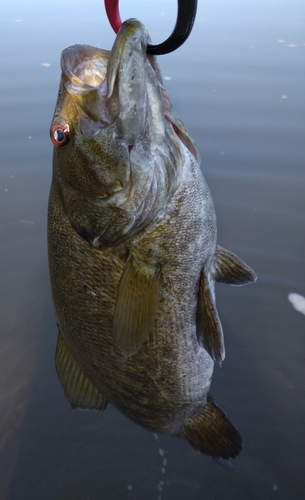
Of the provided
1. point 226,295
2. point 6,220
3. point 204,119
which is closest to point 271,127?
point 204,119

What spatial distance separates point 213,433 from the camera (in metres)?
2.01

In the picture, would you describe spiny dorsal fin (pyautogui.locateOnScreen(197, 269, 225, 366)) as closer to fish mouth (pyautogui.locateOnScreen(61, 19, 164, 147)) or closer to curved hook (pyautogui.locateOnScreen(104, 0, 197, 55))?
fish mouth (pyautogui.locateOnScreen(61, 19, 164, 147))

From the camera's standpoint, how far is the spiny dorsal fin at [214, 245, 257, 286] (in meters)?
1.81

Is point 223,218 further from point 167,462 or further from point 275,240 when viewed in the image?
point 167,462

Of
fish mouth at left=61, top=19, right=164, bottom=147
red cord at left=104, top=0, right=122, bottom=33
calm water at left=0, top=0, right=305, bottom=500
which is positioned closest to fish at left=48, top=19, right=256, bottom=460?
fish mouth at left=61, top=19, right=164, bottom=147

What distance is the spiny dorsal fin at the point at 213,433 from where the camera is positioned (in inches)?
78.2

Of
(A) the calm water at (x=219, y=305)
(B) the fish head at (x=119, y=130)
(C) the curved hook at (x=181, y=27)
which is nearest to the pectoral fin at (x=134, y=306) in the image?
(B) the fish head at (x=119, y=130)

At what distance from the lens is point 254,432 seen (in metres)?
2.87

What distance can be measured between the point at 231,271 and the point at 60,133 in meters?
0.79

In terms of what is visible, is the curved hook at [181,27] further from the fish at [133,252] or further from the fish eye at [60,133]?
the fish eye at [60,133]

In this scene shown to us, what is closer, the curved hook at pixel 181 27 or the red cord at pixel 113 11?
the curved hook at pixel 181 27

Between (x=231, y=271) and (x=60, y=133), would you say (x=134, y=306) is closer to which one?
(x=231, y=271)

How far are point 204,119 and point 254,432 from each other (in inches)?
150

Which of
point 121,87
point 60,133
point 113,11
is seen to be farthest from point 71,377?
point 113,11
